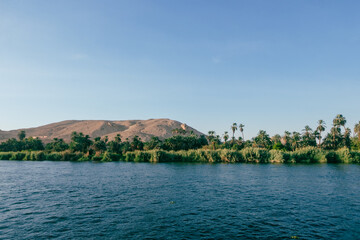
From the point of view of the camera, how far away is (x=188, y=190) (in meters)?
30.6

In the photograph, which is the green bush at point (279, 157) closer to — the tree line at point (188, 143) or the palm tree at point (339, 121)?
A: the tree line at point (188, 143)

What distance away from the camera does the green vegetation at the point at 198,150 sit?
254 ft

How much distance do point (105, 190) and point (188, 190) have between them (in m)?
10.9

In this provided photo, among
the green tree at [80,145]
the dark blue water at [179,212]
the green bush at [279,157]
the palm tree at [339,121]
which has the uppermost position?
the palm tree at [339,121]

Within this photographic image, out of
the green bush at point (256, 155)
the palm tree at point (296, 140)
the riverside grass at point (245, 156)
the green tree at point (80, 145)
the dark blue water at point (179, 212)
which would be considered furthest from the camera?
the palm tree at point (296, 140)

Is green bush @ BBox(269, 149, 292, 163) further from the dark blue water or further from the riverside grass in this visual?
the dark blue water

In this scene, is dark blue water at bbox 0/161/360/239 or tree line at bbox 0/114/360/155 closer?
dark blue water at bbox 0/161/360/239

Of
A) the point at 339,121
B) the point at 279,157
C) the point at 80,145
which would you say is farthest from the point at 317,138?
the point at 80,145

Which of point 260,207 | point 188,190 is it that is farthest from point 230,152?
point 260,207

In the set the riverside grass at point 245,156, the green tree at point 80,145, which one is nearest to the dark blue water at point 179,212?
the riverside grass at point 245,156

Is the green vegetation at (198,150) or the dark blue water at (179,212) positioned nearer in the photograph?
the dark blue water at (179,212)

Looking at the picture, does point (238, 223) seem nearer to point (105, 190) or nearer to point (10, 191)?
point (105, 190)

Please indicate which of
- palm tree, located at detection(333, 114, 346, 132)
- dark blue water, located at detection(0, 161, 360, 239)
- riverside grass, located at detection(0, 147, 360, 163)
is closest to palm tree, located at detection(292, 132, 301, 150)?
palm tree, located at detection(333, 114, 346, 132)

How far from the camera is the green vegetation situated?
77.4 m
